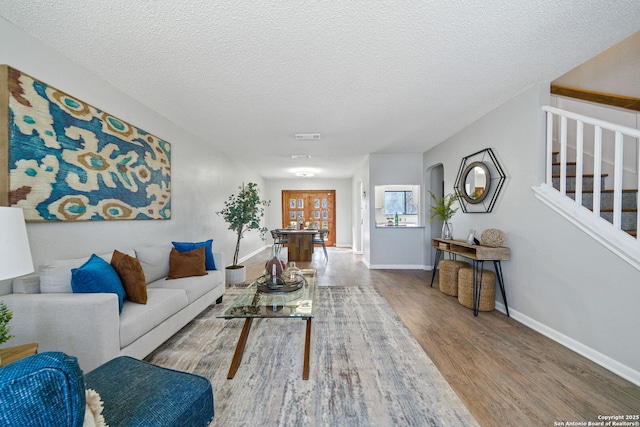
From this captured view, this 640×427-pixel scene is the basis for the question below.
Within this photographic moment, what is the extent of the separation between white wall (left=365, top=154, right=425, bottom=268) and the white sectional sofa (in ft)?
13.1

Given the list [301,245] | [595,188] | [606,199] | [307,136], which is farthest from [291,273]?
[301,245]

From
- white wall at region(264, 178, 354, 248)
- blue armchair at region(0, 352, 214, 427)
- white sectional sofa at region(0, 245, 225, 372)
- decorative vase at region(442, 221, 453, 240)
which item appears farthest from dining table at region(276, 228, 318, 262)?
blue armchair at region(0, 352, 214, 427)

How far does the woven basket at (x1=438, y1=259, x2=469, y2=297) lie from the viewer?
3588 millimetres

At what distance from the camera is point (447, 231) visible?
165 inches

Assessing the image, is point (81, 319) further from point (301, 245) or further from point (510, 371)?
point (301, 245)

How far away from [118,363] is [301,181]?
819 centimetres

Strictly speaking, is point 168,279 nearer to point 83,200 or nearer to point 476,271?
point 83,200

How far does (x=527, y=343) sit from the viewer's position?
235 centimetres

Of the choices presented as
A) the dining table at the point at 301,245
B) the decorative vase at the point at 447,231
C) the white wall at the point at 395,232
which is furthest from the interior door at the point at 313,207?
the decorative vase at the point at 447,231

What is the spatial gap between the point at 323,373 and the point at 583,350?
7.07 feet

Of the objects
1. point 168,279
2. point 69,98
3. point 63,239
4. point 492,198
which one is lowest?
point 168,279

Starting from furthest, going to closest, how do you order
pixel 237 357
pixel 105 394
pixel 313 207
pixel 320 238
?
pixel 313 207
pixel 320 238
pixel 237 357
pixel 105 394

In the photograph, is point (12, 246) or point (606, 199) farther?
point (606, 199)

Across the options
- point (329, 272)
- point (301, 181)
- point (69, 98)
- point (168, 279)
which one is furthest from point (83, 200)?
point (301, 181)
